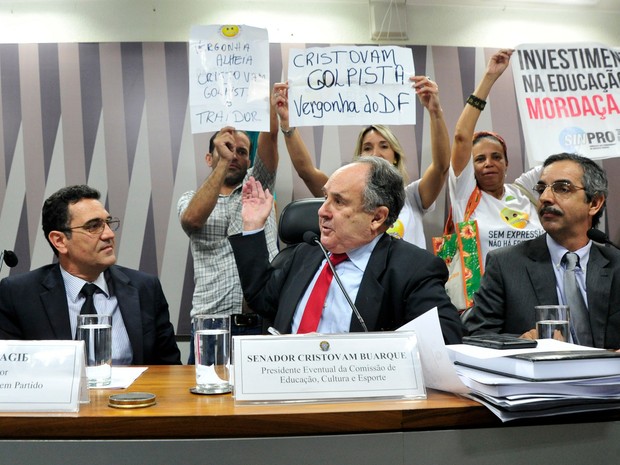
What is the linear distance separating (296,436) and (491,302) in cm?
139

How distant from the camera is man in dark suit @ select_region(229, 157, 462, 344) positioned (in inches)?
73.2

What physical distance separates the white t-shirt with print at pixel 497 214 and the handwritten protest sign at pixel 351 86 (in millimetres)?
495

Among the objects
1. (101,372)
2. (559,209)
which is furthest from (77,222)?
(559,209)

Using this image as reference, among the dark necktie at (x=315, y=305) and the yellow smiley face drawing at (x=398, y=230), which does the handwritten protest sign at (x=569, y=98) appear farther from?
the dark necktie at (x=315, y=305)

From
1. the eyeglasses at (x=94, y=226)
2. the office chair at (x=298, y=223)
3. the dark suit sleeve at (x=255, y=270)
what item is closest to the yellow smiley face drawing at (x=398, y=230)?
the office chair at (x=298, y=223)

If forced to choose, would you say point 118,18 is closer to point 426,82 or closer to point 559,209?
point 426,82

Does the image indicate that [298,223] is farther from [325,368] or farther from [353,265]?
[325,368]

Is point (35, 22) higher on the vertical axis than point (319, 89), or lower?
higher

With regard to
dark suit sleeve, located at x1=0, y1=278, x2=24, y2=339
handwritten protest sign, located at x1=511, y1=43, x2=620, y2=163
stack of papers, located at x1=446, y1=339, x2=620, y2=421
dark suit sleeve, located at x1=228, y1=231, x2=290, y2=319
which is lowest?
stack of papers, located at x1=446, y1=339, x2=620, y2=421

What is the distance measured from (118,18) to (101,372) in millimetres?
2774

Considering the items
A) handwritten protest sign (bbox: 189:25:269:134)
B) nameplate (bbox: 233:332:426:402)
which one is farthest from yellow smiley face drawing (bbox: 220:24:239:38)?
nameplate (bbox: 233:332:426:402)

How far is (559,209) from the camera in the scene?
7.74 ft

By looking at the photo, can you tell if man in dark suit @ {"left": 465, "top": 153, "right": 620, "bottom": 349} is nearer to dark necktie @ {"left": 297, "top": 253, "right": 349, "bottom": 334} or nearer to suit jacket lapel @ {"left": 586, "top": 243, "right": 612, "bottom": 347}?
suit jacket lapel @ {"left": 586, "top": 243, "right": 612, "bottom": 347}

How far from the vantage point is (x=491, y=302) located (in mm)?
2307
